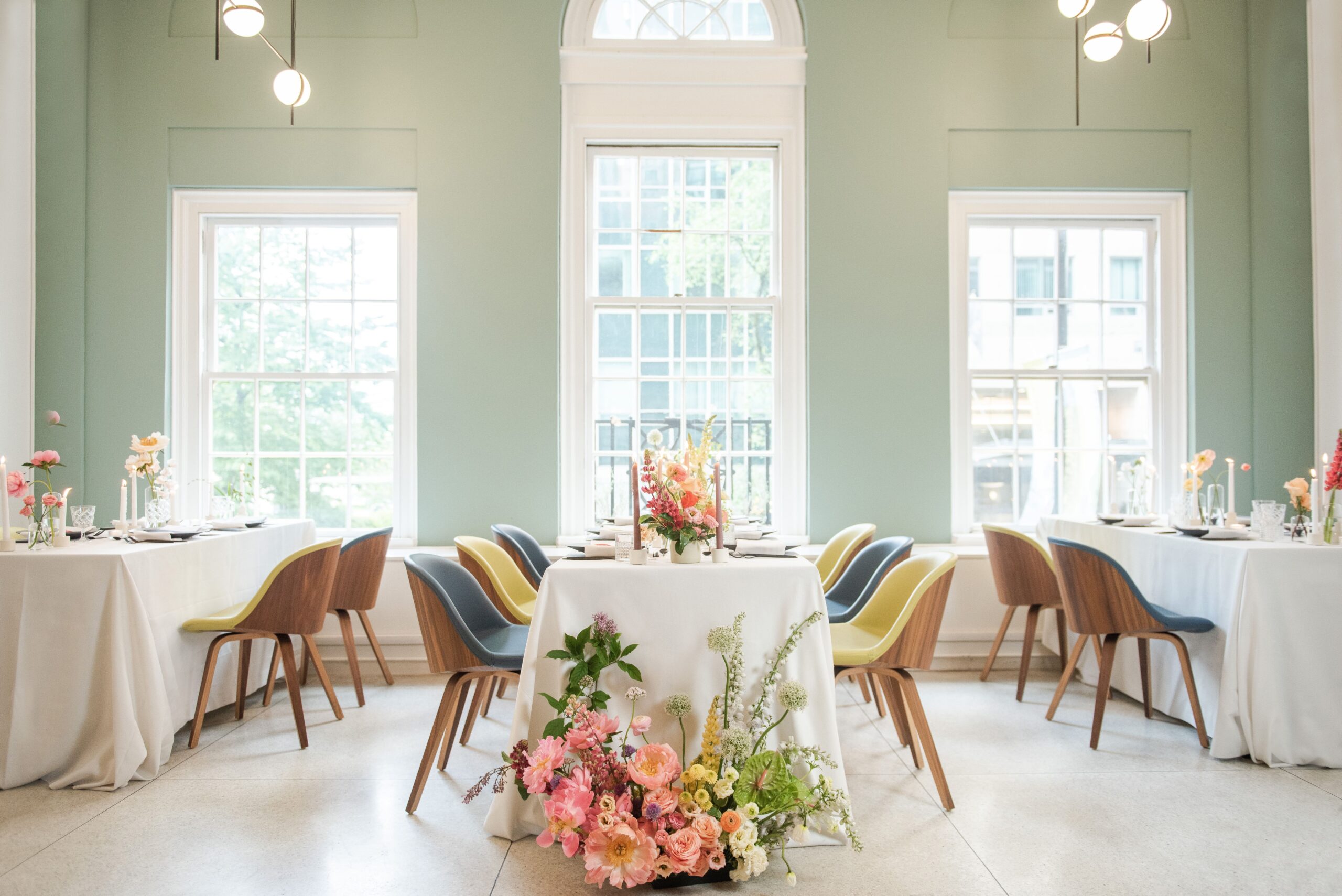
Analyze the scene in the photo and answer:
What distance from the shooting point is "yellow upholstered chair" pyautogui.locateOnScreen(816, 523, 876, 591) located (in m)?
4.33

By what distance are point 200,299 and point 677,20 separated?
3.38m

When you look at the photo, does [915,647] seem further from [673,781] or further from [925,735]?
[673,781]

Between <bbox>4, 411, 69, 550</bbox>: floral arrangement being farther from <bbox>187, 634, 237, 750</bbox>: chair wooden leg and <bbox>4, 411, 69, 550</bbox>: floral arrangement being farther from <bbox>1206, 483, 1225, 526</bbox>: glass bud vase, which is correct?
<bbox>1206, 483, 1225, 526</bbox>: glass bud vase

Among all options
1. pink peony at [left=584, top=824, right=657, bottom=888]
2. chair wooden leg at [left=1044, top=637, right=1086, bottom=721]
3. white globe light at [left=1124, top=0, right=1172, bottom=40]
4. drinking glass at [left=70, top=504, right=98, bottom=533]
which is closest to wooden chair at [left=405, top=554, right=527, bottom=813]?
pink peony at [left=584, top=824, right=657, bottom=888]

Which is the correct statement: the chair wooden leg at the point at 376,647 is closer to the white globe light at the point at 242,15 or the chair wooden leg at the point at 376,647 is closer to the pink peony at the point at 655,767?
the pink peony at the point at 655,767

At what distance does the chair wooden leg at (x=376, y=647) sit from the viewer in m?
4.46

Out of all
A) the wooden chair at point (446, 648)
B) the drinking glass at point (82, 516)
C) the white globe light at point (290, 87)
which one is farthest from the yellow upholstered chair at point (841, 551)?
the white globe light at point (290, 87)

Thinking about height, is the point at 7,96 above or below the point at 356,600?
above

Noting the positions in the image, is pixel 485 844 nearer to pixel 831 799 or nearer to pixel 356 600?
pixel 831 799

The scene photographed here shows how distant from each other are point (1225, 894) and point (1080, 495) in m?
3.32

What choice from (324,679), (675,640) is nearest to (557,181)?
(324,679)

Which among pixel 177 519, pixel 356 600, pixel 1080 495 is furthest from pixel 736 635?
pixel 177 519

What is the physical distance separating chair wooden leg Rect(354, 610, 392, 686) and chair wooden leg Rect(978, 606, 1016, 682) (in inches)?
105

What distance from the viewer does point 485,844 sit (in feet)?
8.69
